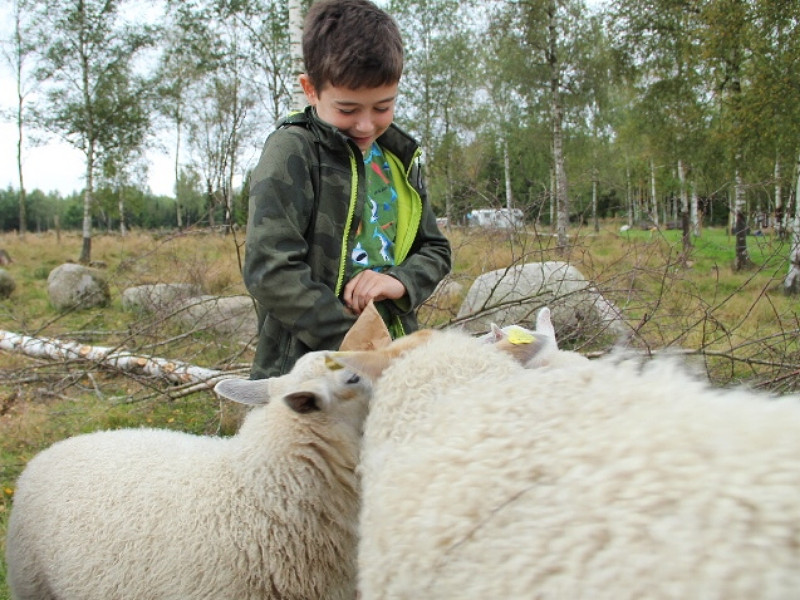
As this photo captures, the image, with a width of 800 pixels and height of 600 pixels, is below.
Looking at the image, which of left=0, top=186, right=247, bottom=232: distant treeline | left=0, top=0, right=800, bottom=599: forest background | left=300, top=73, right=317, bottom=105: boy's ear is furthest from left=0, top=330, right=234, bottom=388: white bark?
left=0, top=186, right=247, bottom=232: distant treeline

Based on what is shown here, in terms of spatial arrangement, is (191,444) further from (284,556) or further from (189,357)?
(189,357)

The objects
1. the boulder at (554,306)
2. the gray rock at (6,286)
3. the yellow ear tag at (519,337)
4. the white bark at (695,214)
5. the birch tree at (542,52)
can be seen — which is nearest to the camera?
the yellow ear tag at (519,337)

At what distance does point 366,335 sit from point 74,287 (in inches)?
389

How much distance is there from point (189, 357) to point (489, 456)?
18.1 feet

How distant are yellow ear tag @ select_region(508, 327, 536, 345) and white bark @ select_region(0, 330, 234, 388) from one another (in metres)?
3.46

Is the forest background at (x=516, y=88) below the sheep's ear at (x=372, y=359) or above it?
above

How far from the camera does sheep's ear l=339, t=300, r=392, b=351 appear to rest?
5.71 ft

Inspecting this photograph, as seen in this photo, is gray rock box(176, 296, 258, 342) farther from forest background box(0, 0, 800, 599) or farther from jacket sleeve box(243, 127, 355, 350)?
jacket sleeve box(243, 127, 355, 350)

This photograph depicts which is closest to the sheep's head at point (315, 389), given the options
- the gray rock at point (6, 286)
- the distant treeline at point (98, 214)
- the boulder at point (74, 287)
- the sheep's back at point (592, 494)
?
the sheep's back at point (592, 494)

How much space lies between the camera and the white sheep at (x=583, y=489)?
745 mm

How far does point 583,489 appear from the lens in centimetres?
88

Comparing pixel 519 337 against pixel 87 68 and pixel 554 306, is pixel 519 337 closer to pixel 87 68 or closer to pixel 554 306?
pixel 554 306

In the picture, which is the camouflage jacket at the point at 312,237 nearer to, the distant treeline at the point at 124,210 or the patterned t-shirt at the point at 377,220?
the patterned t-shirt at the point at 377,220

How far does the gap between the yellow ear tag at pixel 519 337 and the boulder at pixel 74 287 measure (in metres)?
9.44
